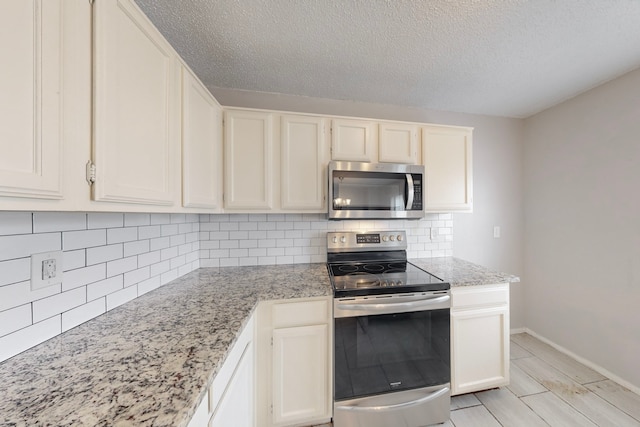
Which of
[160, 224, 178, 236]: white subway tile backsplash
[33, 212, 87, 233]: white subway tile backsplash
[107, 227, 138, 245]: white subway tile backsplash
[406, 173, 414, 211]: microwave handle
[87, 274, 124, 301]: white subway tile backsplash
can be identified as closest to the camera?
[33, 212, 87, 233]: white subway tile backsplash

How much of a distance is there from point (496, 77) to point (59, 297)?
2874 mm

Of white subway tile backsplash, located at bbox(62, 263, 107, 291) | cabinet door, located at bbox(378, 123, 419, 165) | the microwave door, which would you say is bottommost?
white subway tile backsplash, located at bbox(62, 263, 107, 291)

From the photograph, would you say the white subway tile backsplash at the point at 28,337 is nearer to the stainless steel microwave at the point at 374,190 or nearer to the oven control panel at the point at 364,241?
the stainless steel microwave at the point at 374,190

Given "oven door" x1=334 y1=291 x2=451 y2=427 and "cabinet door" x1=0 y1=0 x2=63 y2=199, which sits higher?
"cabinet door" x1=0 y1=0 x2=63 y2=199

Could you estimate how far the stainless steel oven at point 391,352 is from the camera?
1392 mm

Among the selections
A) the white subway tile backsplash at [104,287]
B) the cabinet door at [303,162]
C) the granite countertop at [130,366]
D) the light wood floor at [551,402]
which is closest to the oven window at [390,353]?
the light wood floor at [551,402]

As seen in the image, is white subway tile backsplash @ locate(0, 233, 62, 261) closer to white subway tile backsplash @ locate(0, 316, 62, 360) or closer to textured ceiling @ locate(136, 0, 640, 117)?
white subway tile backsplash @ locate(0, 316, 62, 360)

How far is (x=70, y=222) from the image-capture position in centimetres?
93

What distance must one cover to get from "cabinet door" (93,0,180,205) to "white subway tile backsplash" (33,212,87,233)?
1.04 ft

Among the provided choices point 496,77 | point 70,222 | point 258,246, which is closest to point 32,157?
point 70,222

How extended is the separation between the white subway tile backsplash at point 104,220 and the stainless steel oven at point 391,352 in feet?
3.89

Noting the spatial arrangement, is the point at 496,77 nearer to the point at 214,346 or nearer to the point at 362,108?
the point at 362,108

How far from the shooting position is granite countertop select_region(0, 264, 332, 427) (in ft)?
1.75

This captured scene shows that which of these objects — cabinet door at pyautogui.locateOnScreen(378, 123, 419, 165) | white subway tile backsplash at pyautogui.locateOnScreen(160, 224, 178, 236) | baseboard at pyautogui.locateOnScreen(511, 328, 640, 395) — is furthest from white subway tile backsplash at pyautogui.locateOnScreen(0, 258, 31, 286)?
baseboard at pyautogui.locateOnScreen(511, 328, 640, 395)
